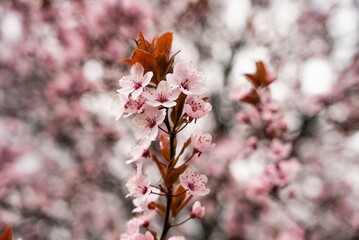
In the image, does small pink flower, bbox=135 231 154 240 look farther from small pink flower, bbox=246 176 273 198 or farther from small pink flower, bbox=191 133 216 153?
small pink flower, bbox=246 176 273 198

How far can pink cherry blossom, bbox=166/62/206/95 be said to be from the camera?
1006mm

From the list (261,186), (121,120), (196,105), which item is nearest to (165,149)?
(196,105)

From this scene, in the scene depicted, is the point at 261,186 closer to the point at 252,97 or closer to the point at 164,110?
the point at 252,97

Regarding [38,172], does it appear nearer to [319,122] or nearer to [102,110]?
[102,110]

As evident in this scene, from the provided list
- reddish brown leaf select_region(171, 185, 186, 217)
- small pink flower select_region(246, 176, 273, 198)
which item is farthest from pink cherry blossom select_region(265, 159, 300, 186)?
reddish brown leaf select_region(171, 185, 186, 217)

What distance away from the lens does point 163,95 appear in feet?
3.25

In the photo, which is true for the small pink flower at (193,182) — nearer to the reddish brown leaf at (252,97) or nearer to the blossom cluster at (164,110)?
the blossom cluster at (164,110)

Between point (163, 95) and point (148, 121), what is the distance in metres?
0.10

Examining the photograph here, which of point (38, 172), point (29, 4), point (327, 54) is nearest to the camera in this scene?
point (29, 4)

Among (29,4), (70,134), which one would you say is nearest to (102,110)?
(70,134)

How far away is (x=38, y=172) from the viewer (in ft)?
21.2

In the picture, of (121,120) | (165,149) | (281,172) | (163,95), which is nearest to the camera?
(163,95)

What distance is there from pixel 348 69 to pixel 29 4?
13.4 ft

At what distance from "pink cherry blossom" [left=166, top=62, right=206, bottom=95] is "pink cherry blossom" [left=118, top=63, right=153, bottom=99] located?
0.21 feet
